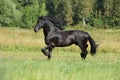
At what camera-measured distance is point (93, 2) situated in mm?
100438

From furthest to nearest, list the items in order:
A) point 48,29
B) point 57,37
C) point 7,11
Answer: point 7,11 → point 57,37 → point 48,29

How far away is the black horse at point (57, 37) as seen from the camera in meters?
17.5

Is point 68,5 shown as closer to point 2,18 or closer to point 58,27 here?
point 2,18

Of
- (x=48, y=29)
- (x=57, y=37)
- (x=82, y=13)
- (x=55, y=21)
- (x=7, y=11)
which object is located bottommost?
(x=82, y=13)

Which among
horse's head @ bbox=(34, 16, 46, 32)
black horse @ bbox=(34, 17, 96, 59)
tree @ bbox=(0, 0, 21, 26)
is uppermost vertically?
horse's head @ bbox=(34, 16, 46, 32)

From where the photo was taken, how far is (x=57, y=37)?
17688 millimetres

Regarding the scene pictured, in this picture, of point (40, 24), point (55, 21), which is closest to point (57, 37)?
point (55, 21)

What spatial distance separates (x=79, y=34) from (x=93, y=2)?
83267 mm

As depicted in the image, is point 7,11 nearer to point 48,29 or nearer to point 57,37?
point 57,37

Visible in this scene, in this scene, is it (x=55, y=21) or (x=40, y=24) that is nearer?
(x=40, y=24)

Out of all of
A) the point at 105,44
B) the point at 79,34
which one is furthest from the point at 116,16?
the point at 79,34

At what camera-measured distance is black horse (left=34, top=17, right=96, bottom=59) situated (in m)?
17.5

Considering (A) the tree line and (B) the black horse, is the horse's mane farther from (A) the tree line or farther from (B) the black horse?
(A) the tree line

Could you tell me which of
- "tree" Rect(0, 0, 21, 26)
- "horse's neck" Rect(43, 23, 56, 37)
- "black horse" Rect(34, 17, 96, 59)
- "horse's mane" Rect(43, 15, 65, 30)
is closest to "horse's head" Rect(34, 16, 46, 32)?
"black horse" Rect(34, 17, 96, 59)
